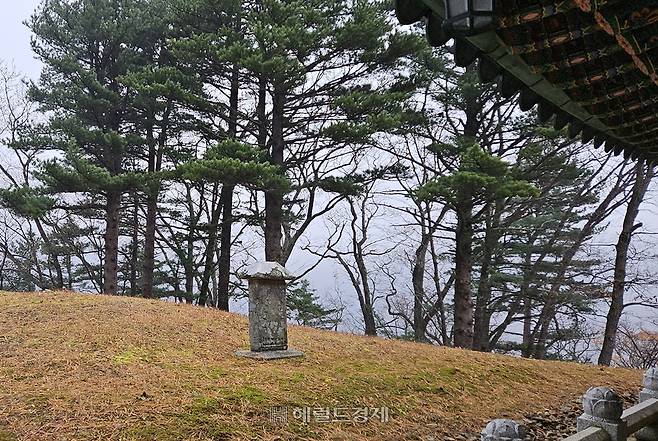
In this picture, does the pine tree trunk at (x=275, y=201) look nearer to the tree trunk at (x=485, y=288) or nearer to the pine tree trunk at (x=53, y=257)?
the tree trunk at (x=485, y=288)

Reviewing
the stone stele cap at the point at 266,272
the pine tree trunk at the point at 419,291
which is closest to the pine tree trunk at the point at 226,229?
the pine tree trunk at the point at 419,291

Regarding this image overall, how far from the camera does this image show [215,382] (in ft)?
13.6

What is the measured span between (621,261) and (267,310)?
7849mm

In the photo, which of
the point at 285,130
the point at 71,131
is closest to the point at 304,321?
the point at 285,130

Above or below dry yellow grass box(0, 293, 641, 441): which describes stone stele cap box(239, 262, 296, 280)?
above

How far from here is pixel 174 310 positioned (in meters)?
7.85

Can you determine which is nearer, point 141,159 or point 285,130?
Result: point 285,130

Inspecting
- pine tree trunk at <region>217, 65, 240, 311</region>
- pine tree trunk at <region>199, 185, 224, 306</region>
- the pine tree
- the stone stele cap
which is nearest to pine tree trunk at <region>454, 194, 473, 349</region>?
the stone stele cap

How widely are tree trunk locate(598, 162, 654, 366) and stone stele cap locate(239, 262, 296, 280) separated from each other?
287 inches

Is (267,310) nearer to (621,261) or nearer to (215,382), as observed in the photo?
(215,382)

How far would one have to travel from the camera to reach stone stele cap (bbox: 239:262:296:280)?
5523 millimetres

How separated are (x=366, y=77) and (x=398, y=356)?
21.7 feet

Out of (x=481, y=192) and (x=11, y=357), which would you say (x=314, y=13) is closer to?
(x=481, y=192)

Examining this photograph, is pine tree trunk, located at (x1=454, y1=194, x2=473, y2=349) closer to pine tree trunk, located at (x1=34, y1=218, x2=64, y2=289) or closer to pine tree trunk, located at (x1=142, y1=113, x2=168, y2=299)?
pine tree trunk, located at (x1=142, y1=113, x2=168, y2=299)
